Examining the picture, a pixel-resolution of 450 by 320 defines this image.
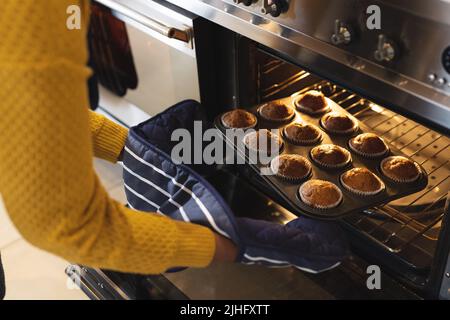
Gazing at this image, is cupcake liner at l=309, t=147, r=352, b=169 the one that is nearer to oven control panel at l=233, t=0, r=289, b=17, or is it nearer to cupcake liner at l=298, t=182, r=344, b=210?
cupcake liner at l=298, t=182, r=344, b=210

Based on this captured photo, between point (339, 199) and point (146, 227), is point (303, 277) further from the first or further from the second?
point (146, 227)

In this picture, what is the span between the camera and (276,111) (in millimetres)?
1229

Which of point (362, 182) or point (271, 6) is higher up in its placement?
point (271, 6)

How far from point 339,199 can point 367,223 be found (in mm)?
126

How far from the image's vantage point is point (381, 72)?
83 cm

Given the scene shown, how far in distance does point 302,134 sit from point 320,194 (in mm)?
173

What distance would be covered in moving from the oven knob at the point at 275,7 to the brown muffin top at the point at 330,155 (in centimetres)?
32

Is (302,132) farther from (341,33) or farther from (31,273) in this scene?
(31,273)

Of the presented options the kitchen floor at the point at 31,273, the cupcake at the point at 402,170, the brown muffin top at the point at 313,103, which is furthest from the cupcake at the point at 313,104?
the kitchen floor at the point at 31,273

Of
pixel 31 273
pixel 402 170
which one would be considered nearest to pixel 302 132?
pixel 402 170

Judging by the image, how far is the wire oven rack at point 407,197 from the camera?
106 centimetres

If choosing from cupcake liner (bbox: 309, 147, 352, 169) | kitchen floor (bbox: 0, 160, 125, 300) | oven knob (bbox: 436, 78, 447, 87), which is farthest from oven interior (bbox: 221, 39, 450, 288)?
kitchen floor (bbox: 0, 160, 125, 300)
